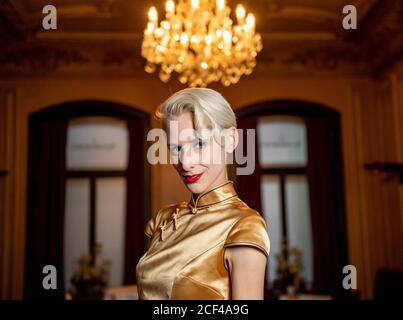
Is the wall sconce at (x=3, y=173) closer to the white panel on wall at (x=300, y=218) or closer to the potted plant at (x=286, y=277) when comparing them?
the potted plant at (x=286, y=277)

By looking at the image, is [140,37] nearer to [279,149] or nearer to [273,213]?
[279,149]

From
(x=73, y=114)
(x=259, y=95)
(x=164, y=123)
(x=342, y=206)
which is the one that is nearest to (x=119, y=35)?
(x=73, y=114)

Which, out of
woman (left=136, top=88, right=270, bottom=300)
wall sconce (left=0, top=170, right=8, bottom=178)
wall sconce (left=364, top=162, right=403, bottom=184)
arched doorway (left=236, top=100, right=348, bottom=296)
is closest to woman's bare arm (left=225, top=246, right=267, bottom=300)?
woman (left=136, top=88, right=270, bottom=300)

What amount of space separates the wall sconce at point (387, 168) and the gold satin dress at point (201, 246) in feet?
10.9

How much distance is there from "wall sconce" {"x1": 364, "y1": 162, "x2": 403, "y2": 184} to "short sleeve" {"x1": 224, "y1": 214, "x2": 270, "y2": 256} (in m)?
3.36

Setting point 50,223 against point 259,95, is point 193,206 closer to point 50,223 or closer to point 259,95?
point 50,223

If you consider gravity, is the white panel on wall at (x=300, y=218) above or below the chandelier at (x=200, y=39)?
below

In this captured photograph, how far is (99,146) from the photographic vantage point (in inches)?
225

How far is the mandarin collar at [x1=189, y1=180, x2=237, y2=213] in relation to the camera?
78cm

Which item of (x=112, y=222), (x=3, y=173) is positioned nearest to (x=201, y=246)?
(x=3, y=173)

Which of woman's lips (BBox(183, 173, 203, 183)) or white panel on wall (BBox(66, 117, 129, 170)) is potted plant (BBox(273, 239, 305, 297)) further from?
woman's lips (BBox(183, 173, 203, 183))

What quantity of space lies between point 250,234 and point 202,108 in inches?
8.2

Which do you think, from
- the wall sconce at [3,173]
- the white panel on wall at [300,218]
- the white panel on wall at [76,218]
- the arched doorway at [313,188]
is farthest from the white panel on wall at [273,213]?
the wall sconce at [3,173]

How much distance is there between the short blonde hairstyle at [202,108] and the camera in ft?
2.45
